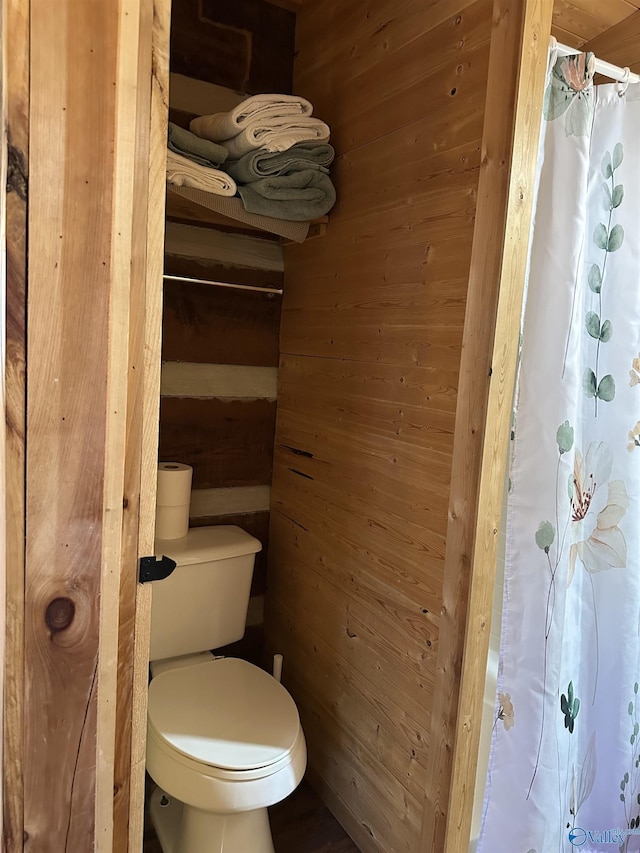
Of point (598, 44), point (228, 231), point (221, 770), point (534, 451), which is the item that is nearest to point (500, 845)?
point (221, 770)

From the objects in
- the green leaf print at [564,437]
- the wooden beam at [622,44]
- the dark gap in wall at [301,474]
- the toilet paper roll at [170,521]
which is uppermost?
the wooden beam at [622,44]

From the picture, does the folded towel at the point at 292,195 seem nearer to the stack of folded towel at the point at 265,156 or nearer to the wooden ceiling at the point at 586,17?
the stack of folded towel at the point at 265,156

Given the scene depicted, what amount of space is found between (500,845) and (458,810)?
0.23 metres

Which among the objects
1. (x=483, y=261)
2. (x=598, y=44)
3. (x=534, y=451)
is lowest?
(x=534, y=451)

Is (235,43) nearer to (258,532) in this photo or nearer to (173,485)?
(173,485)

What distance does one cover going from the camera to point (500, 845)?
1484mm

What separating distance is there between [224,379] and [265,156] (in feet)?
2.31


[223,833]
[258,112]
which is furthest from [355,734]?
[258,112]

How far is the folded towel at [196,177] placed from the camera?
61.5 inches

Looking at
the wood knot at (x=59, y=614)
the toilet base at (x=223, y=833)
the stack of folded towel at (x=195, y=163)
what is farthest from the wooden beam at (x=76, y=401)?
the stack of folded towel at (x=195, y=163)

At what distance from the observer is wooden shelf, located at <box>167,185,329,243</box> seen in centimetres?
165

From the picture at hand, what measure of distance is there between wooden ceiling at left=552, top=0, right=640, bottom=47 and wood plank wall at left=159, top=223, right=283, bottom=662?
3.35ft

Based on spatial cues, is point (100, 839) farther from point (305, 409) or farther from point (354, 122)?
point (354, 122)

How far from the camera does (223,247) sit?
1984mm
